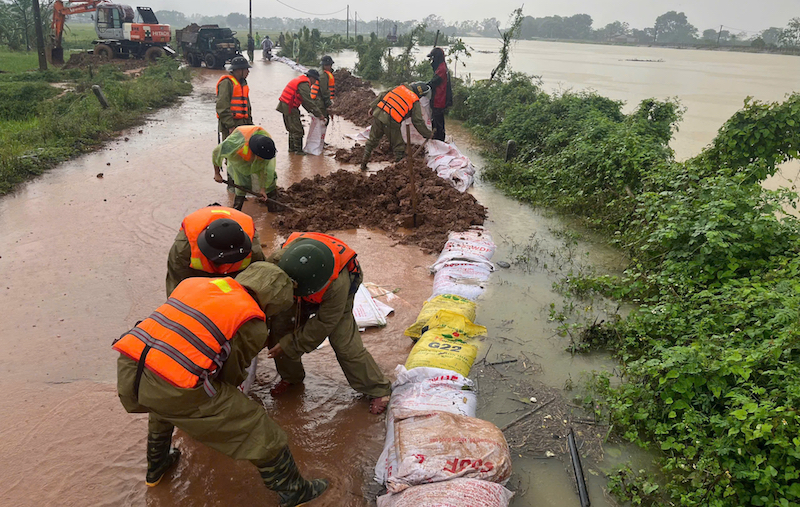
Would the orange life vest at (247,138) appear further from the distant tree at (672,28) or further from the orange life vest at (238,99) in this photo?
the distant tree at (672,28)

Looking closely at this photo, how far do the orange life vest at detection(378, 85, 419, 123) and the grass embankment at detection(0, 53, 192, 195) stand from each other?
17.3 feet

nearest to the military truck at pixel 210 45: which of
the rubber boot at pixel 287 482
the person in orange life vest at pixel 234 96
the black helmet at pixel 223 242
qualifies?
the person in orange life vest at pixel 234 96

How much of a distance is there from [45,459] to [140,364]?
1.34m

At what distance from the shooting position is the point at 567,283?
4930mm

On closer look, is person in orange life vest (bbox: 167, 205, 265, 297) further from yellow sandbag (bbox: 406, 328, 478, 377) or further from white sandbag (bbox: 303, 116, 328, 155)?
white sandbag (bbox: 303, 116, 328, 155)

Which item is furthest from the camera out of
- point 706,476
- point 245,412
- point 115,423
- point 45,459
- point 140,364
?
point 115,423

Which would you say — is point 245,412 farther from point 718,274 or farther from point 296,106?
point 296,106

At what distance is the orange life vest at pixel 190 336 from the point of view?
6.70ft

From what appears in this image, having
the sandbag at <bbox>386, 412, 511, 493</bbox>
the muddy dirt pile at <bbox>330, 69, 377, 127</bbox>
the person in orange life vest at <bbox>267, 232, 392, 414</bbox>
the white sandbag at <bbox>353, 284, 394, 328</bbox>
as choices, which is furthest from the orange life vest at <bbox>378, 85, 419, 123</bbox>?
the sandbag at <bbox>386, 412, 511, 493</bbox>

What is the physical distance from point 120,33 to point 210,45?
3511 millimetres

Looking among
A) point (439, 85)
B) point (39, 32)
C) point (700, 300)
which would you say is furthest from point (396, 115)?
point (39, 32)

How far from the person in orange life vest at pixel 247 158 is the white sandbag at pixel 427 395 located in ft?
10.7

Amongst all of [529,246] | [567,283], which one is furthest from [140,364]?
[529,246]

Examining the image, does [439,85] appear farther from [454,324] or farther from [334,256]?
[334,256]
